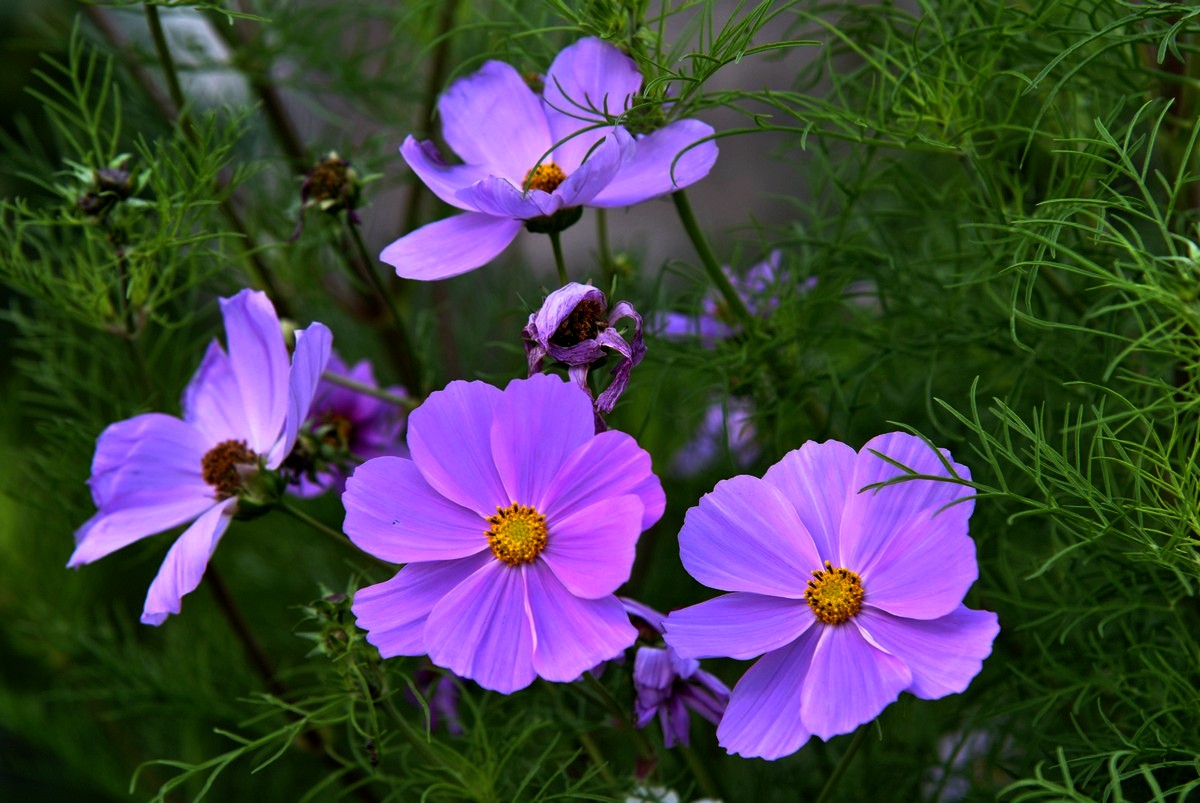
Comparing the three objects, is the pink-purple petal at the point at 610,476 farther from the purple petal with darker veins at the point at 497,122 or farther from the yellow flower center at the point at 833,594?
the purple petal with darker veins at the point at 497,122

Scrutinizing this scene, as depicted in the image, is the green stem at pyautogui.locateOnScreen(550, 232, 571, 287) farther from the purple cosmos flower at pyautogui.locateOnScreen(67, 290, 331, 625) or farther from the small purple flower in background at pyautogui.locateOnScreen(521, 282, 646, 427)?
the purple cosmos flower at pyautogui.locateOnScreen(67, 290, 331, 625)

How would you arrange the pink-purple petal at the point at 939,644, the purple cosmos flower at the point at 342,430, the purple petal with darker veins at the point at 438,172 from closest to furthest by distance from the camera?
the pink-purple petal at the point at 939,644 < the purple petal with darker veins at the point at 438,172 < the purple cosmos flower at the point at 342,430

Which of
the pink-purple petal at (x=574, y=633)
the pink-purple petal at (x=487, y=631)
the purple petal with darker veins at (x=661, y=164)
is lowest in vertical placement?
the pink-purple petal at (x=487, y=631)

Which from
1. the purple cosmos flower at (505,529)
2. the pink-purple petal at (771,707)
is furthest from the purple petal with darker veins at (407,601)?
the pink-purple petal at (771,707)

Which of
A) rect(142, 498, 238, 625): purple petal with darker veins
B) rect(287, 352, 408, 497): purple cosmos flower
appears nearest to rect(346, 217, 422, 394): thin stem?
rect(287, 352, 408, 497): purple cosmos flower

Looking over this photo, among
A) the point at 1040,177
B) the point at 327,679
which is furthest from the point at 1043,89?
the point at 327,679

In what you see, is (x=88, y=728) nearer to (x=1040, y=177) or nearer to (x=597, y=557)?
(x=597, y=557)

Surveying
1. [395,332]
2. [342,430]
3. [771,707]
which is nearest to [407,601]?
[771,707]
